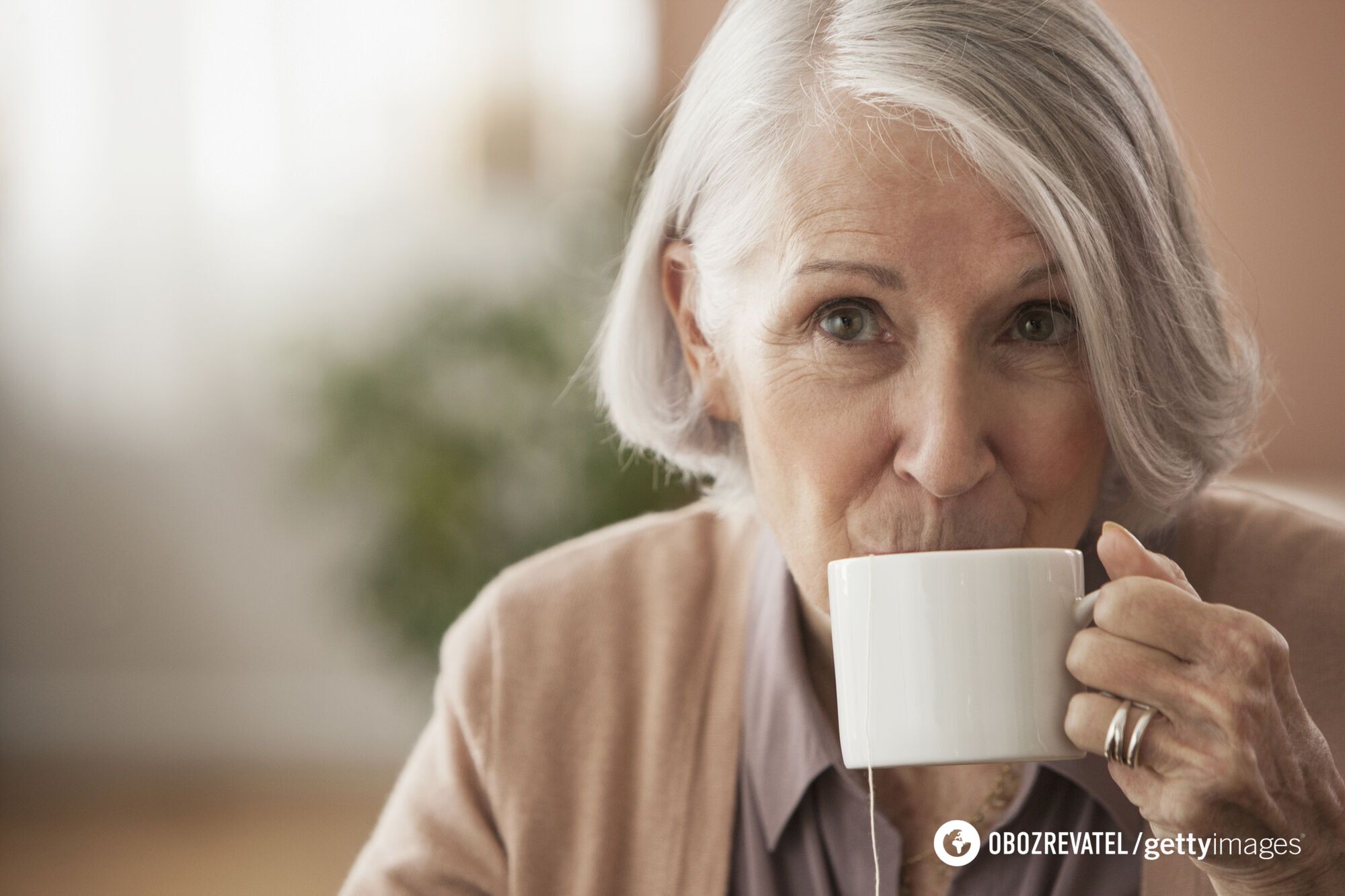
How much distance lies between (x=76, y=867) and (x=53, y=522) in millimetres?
1231

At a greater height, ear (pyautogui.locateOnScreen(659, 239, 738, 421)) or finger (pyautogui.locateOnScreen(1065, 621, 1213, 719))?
ear (pyautogui.locateOnScreen(659, 239, 738, 421))

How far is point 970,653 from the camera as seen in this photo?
27.5 inches

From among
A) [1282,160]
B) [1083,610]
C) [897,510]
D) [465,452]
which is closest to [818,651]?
[897,510]

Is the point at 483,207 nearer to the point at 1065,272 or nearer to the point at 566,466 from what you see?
the point at 566,466

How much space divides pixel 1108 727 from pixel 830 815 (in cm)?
38

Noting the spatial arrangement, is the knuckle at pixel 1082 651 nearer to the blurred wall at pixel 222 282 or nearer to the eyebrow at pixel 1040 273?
the eyebrow at pixel 1040 273

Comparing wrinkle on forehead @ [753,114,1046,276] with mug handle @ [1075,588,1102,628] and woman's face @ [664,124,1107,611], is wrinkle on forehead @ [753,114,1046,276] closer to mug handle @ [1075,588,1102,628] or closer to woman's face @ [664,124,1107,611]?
woman's face @ [664,124,1107,611]

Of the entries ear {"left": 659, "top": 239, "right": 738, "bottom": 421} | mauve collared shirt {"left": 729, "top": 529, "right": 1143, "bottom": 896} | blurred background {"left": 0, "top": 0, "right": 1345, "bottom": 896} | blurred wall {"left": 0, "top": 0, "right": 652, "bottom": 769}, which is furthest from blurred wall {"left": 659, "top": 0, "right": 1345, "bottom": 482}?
blurred wall {"left": 0, "top": 0, "right": 652, "bottom": 769}

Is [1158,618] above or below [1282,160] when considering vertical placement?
below

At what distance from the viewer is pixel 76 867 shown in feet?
8.93

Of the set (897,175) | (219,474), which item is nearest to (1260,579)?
(897,175)

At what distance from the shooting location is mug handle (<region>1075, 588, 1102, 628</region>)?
72cm

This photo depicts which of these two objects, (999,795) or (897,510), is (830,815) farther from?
(897,510)

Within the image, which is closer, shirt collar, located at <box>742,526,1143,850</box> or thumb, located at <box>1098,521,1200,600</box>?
thumb, located at <box>1098,521,1200,600</box>
